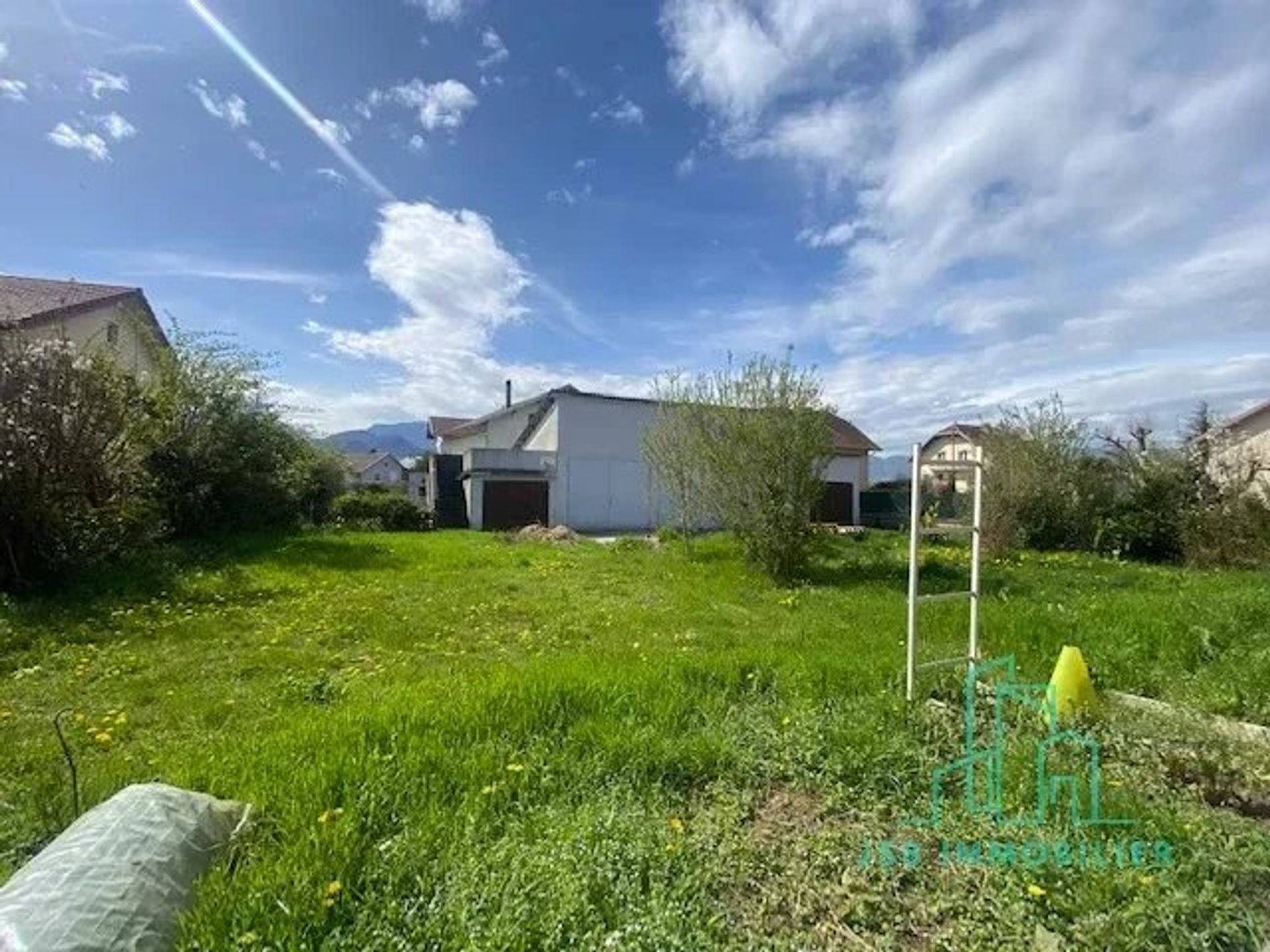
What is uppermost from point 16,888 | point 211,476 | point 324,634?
point 211,476

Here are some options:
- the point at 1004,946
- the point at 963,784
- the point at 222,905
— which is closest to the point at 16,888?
the point at 222,905

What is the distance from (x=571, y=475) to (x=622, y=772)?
69.3 ft

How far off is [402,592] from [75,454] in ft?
14.5

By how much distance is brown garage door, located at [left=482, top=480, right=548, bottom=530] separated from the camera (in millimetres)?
23297

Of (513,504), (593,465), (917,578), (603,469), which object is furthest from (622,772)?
(603,469)

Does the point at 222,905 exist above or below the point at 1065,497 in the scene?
below

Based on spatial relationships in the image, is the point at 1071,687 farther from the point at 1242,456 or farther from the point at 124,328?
the point at 124,328

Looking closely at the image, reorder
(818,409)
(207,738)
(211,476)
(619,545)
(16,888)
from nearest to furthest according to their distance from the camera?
(16,888), (207,738), (818,409), (211,476), (619,545)

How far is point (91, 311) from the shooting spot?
2056 cm

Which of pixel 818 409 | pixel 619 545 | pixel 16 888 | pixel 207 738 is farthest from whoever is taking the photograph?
pixel 619 545

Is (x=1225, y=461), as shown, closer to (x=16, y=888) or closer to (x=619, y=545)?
(x=619, y=545)

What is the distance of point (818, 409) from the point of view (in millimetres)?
10492

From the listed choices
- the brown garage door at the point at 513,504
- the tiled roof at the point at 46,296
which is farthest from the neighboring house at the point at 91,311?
the brown garage door at the point at 513,504

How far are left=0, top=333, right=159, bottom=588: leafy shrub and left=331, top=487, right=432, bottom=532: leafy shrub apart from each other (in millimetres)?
10854
